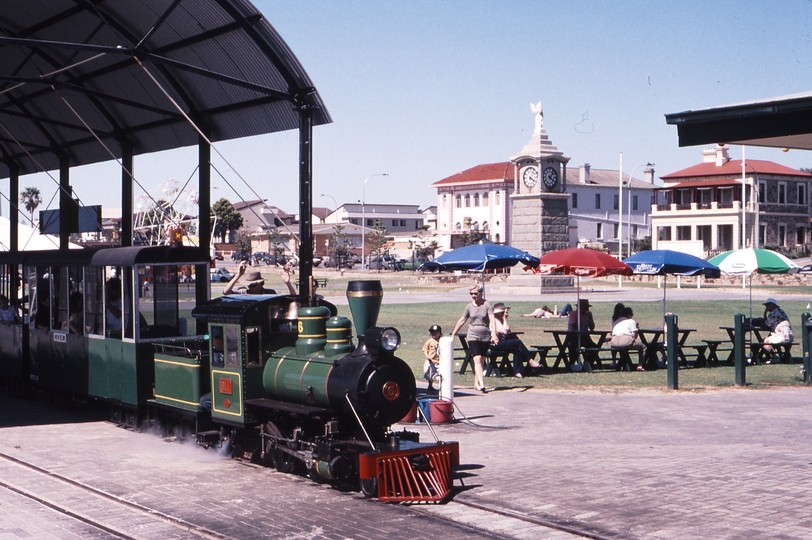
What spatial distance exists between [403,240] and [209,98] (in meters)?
112

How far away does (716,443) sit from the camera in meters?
11.2

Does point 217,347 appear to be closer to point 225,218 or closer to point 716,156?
point 716,156

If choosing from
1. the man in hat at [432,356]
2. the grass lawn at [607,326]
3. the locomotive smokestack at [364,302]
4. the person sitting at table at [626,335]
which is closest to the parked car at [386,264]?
the grass lawn at [607,326]

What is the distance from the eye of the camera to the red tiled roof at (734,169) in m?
83.2

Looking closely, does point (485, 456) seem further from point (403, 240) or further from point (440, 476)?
point (403, 240)

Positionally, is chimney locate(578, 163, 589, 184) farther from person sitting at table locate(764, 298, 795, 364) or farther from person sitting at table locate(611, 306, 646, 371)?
person sitting at table locate(611, 306, 646, 371)

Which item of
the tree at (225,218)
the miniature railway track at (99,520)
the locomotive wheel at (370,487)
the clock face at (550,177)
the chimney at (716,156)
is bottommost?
the miniature railway track at (99,520)

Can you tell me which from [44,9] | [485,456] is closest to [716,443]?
[485,456]

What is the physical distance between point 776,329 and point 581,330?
417 cm

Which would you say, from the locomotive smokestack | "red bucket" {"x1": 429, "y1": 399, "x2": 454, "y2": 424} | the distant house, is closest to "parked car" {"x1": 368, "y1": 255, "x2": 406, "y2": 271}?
the distant house

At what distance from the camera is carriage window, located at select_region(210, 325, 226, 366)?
10367mm

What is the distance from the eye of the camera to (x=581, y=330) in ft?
62.1

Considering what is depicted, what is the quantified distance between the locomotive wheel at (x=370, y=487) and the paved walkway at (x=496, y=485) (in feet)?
0.29

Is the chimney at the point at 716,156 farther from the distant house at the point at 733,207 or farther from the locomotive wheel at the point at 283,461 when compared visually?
the locomotive wheel at the point at 283,461
